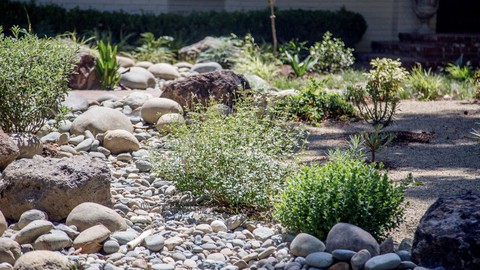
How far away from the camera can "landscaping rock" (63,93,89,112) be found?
9609mm

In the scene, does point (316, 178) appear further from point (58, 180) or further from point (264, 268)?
point (58, 180)

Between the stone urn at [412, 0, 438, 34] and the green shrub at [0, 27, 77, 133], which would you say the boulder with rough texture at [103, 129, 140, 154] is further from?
the stone urn at [412, 0, 438, 34]

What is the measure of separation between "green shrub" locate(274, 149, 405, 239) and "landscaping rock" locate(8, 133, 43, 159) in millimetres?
2782

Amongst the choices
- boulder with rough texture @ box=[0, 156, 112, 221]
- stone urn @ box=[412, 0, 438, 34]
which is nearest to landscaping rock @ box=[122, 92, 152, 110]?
boulder with rough texture @ box=[0, 156, 112, 221]

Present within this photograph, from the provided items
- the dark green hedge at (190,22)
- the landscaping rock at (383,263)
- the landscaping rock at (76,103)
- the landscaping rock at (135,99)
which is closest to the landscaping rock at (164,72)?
the landscaping rock at (135,99)

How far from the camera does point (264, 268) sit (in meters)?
5.23

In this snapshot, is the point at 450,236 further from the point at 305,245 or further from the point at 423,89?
the point at 423,89

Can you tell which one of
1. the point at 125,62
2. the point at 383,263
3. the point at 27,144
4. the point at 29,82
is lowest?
the point at 383,263

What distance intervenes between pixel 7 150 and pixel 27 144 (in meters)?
0.55

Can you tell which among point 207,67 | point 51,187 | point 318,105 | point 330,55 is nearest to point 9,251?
point 51,187

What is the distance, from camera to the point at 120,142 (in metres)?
8.08

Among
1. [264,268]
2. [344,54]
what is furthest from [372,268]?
[344,54]

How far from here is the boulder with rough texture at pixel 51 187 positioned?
5973 millimetres

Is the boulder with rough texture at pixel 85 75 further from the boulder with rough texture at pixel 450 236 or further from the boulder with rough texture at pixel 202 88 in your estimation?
the boulder with rough texture at pixel 450 236
